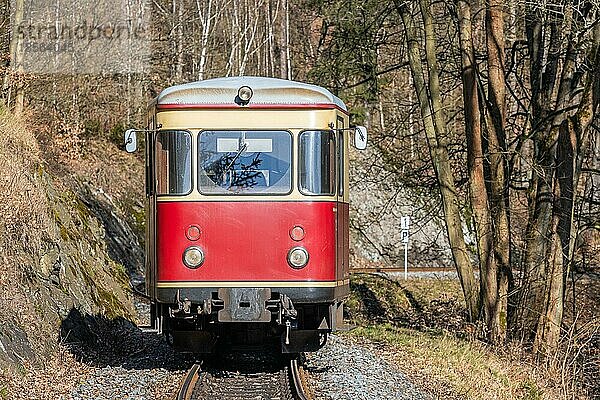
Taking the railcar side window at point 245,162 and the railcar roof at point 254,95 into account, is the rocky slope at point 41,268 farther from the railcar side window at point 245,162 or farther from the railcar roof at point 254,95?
the railcar roof at point 254,95

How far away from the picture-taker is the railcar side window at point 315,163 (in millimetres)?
10688

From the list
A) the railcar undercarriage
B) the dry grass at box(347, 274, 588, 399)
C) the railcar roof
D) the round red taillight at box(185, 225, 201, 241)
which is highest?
the railcar roof

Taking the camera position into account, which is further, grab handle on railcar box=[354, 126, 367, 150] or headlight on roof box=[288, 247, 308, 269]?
grab handle on railcar box=[354, 126, 367, 150]

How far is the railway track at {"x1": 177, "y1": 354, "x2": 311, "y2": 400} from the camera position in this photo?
1008cm

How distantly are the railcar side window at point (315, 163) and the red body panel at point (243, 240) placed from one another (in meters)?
0.18

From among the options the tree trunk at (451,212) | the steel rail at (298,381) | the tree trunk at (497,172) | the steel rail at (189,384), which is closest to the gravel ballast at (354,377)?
the steel rail at (298,381)

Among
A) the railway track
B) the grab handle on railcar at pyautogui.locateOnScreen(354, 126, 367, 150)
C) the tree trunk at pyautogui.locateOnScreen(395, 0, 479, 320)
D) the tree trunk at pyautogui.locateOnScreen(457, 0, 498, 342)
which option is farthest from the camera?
the tree trunk at pyautogui.locateOnScreen(395, 0, 479, 320)

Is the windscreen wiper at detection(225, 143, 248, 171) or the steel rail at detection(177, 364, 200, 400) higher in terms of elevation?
the windscreen wiper at detection(225, 143, 248, 171)

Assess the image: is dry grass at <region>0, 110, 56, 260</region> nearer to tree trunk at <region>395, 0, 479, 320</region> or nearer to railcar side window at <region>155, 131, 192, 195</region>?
railcar side window at <region>155, 131, 192, 195</region>

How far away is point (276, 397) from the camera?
10.1 meters

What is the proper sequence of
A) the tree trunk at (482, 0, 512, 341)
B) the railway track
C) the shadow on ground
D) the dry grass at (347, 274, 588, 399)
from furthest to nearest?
the tree trunk at (482, 0, 512, 341) < the shadow on ground < the dry grass at (347, 274, 588, 399) < the railway track

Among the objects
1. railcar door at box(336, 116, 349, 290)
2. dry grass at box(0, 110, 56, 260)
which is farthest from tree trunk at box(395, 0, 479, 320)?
railcar door at box(336, 116, 349, 290)

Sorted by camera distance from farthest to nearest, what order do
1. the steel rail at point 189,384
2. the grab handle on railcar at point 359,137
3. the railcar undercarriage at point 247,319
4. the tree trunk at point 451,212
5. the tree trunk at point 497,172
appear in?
the tree trunk at point 451,212, the tree trunk at point 497,172, the grab handle on railcar at point 359,137, the railcar undercarriage at point 247,319, the steel rail at point 189,384

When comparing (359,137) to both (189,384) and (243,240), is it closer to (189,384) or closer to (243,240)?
(243,240)
